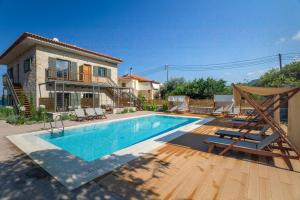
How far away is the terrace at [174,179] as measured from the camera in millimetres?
3082

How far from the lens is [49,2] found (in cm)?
1292

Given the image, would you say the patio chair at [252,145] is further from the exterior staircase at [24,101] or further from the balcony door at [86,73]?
the balcony door at [86,73]

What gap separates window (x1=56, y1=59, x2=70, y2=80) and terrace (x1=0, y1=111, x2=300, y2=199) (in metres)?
12.8

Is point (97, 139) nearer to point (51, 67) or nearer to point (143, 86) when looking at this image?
point (51, 67)

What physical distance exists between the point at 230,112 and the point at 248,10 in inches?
332

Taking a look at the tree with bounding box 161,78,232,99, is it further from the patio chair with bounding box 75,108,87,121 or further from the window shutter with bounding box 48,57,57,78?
the window shutter with bounding box 48,57,57,78

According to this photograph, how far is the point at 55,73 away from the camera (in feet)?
51.4

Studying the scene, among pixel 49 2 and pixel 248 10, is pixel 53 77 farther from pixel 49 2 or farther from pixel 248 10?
pixel 248 10

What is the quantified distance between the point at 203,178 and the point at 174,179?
675mm

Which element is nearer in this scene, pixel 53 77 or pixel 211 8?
pixel 211 8

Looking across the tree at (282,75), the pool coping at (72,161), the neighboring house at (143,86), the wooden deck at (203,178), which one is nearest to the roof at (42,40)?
the pool coping at (72,161)

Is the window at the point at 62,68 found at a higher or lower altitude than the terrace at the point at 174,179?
higher

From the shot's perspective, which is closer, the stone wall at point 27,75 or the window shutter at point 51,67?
the stone wall at point 27,75

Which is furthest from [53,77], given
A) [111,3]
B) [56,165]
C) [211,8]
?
[211,8]
